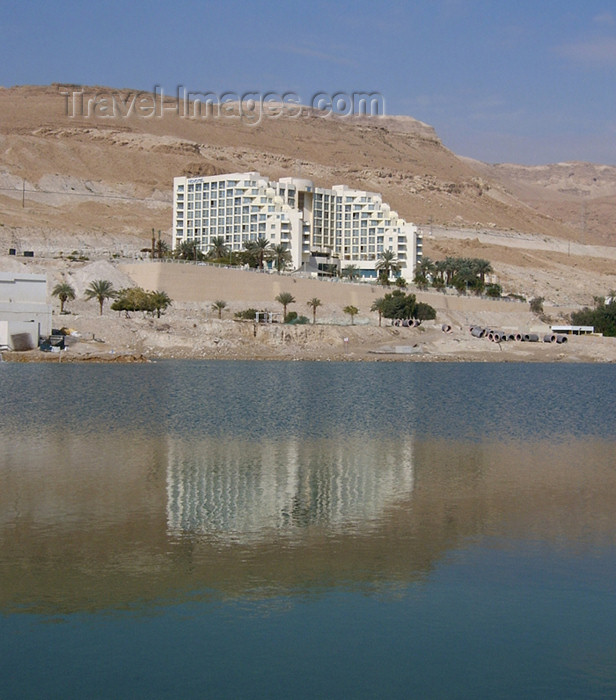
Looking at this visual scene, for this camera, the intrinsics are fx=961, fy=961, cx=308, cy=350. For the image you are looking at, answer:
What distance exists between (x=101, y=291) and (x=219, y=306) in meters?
9.72

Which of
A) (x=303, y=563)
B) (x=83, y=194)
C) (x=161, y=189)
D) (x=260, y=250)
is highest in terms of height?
(x=161, y=189)

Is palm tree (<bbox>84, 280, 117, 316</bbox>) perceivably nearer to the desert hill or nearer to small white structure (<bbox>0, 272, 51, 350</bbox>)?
small white structure (<bbox>0, 272, 51, 350</bbox>)

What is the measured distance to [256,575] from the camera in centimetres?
1169

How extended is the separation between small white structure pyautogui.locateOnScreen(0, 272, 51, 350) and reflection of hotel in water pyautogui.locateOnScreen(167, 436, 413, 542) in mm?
39318

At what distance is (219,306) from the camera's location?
7538 centimetres

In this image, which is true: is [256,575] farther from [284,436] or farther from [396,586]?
[284,436]

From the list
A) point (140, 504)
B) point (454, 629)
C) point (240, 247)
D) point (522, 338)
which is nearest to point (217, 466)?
point (140, 504)

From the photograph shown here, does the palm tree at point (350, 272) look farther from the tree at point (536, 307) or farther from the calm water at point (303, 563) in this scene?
the calm water at point (303, 563)

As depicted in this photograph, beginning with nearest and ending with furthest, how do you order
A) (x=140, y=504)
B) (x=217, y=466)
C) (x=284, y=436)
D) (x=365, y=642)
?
(x=365, y=642) → (x=140, y=504) → (x=217, y=466) → (x=284, y=436)

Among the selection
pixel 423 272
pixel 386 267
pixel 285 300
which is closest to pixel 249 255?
pixel 386 267

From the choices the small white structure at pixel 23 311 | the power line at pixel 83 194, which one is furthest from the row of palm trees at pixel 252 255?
the power line at pixel 83 194

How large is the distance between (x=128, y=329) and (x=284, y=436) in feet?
141

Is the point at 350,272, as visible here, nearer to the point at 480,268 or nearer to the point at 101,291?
the point at 480,268

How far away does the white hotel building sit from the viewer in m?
104
